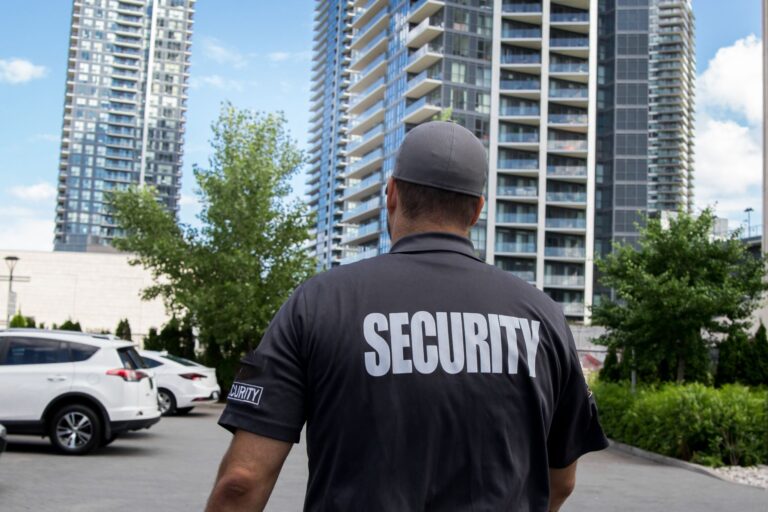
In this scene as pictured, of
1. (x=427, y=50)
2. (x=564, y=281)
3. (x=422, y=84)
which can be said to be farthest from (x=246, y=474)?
(x=427, y=50)

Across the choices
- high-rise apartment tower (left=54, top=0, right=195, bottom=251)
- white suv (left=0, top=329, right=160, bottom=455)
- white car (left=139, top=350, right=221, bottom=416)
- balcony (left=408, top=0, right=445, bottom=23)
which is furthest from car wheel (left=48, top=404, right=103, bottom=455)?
high-rise apartment tower (left=54, top=0, right=195, bottom=251)

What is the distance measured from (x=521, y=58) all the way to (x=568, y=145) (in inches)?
386

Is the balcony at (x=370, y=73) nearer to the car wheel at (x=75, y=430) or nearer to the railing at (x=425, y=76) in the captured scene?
the railing at (x=425, y=76)

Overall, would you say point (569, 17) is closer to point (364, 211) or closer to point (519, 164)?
point (519, 164)

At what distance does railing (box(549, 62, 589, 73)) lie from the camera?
280ft

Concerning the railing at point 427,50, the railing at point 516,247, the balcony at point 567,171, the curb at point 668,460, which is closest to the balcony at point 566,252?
the railing at point 516,247

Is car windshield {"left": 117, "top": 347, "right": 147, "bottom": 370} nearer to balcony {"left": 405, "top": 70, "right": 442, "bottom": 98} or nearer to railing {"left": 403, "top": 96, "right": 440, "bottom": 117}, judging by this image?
railing {"left": 403, "top": 96, "right": 440, "bottom": 117}

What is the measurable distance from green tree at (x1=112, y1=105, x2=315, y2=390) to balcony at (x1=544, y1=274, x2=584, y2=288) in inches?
2059

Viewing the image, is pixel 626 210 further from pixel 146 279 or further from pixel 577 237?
pixel 146 279

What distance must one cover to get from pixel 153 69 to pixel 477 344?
179494 millimetres

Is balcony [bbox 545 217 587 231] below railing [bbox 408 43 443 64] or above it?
below

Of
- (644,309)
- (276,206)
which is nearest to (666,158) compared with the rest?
(276,206)

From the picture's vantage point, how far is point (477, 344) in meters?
2.01

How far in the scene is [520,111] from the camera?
84.6 m
